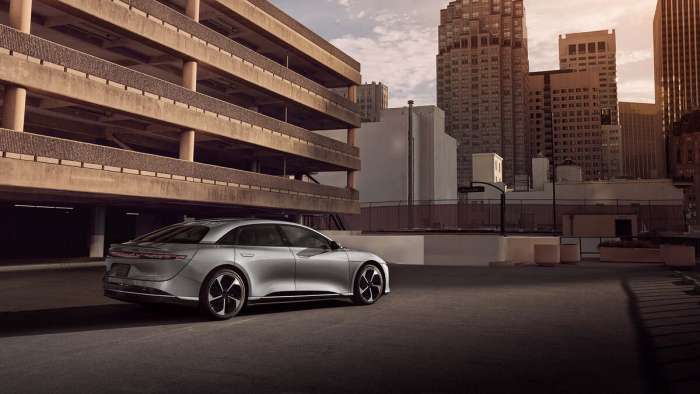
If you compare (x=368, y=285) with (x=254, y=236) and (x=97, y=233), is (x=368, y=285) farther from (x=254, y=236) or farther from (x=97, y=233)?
(x=97, y=233)

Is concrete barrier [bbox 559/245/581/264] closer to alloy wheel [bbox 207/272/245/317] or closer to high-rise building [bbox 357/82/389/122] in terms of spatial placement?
alloy wheel [bbox 207/272/245/317]

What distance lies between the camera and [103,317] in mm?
8539

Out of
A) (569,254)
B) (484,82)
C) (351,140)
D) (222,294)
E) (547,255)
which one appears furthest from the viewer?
(484,82)

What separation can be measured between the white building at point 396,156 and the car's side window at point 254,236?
56.0 metres

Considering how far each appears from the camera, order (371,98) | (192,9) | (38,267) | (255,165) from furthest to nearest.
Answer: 1. (371,98)
2. (255,165)
3. (192,9)
4. (38,267)

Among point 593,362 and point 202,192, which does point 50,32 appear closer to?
point 202,192

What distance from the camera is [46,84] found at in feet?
73.7

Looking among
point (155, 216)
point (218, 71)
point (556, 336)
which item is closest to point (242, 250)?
point (556, 336)

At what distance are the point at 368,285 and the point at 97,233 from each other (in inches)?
1080

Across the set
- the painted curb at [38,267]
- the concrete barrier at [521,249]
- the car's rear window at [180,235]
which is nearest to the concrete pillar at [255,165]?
the concrete barrier at [521,249]

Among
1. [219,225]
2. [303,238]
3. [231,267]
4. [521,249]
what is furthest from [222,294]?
[521,249]

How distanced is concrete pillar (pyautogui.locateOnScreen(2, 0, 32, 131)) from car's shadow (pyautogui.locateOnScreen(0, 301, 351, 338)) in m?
15.4

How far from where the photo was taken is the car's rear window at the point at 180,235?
8.28 meters

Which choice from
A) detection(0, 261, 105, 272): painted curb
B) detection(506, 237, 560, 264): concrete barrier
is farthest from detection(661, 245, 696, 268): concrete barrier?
detection(0, 261, 105, 272): painted curb
